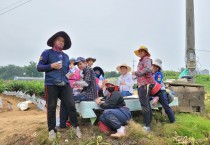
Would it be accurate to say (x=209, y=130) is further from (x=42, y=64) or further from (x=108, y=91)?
(x=42, y=64)

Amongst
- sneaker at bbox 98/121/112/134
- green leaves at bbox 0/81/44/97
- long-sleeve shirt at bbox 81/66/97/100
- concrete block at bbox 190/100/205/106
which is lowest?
sneaker at bbox 98/121/112/134

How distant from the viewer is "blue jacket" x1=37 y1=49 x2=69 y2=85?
503cm

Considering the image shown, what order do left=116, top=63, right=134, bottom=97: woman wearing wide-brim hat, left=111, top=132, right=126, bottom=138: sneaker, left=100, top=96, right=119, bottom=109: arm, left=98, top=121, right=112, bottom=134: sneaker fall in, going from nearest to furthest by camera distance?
1. left=111, top=132, right=126, bottom=138: sneaker
2. left=98, top=121, right=112, bottom=134: sneaker
3. left=100, top=96, right=119, bottom=109: arm
4. left=116, top=63, right=134, bottom=97: woman wearing wide-brim hat

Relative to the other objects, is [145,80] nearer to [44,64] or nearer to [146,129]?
[146,129]

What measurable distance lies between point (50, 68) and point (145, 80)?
6.23ft

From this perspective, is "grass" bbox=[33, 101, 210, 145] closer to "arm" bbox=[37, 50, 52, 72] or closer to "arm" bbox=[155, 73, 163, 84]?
"arm" bbox=[155, 73, 163, 84]

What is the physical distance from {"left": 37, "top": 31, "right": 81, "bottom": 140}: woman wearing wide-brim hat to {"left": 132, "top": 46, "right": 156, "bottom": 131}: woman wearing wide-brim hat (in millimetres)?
1349

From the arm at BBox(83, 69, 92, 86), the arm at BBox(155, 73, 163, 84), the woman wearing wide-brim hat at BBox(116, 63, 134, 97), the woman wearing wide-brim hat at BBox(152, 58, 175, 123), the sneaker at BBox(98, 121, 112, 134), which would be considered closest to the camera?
the sneaker at BBox(98, 121, 112, 134)

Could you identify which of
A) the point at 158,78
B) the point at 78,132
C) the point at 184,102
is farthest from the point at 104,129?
the point at 184,102

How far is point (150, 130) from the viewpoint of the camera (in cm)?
550

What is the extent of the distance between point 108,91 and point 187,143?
1.75 metres

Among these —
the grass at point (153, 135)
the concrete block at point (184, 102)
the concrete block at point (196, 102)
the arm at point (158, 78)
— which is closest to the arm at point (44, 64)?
the grass at point (153, 135)

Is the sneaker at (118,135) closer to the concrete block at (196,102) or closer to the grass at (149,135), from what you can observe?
the grass at (149,135)

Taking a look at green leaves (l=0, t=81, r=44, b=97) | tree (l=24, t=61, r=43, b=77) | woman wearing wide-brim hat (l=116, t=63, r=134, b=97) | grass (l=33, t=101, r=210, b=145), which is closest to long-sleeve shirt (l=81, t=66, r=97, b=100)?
grass (l=33, t=101, r=210, b=145)
